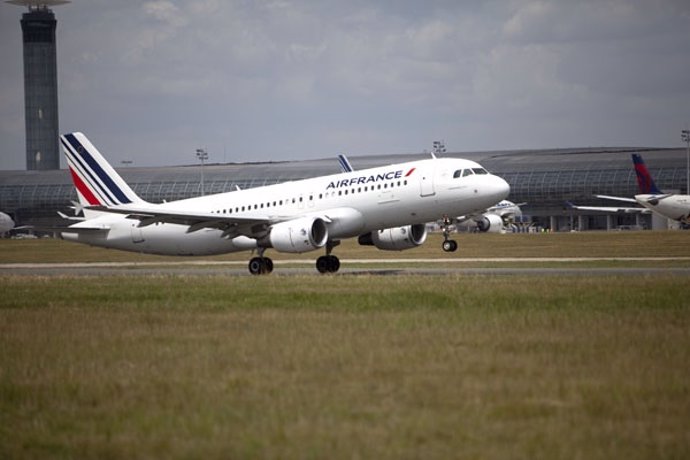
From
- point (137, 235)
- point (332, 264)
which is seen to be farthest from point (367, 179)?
point (137, 235)

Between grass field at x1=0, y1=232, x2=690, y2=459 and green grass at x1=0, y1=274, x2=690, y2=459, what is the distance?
0.12ft

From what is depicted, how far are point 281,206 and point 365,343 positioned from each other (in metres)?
25.4

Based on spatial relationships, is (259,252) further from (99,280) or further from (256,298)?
(256,298)

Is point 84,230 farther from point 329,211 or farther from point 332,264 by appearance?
point 329,211

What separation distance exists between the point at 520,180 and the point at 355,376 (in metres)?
135

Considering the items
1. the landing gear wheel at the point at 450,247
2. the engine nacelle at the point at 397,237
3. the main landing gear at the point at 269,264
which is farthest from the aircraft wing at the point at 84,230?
the landing gear wheel at the point at 450,247

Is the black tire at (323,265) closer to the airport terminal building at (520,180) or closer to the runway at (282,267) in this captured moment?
the runway at (282,267)

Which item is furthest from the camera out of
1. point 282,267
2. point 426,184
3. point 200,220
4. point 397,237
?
point 282,267

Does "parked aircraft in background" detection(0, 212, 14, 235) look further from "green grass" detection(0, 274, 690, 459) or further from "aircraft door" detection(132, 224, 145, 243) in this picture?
"green grass" detection(0, 274, 690, 459)

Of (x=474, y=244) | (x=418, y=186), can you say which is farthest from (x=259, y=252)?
(x=474, y=244)

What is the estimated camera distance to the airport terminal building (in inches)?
5610

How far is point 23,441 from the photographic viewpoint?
12.2 m

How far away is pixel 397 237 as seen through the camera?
43781 millimetres

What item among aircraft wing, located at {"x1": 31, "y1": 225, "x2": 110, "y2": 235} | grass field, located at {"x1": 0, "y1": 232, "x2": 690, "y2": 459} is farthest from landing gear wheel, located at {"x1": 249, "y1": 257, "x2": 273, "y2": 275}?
grass field, located at {"x1": 0, "y1": 232, "x2": 690, "y2": 459}
